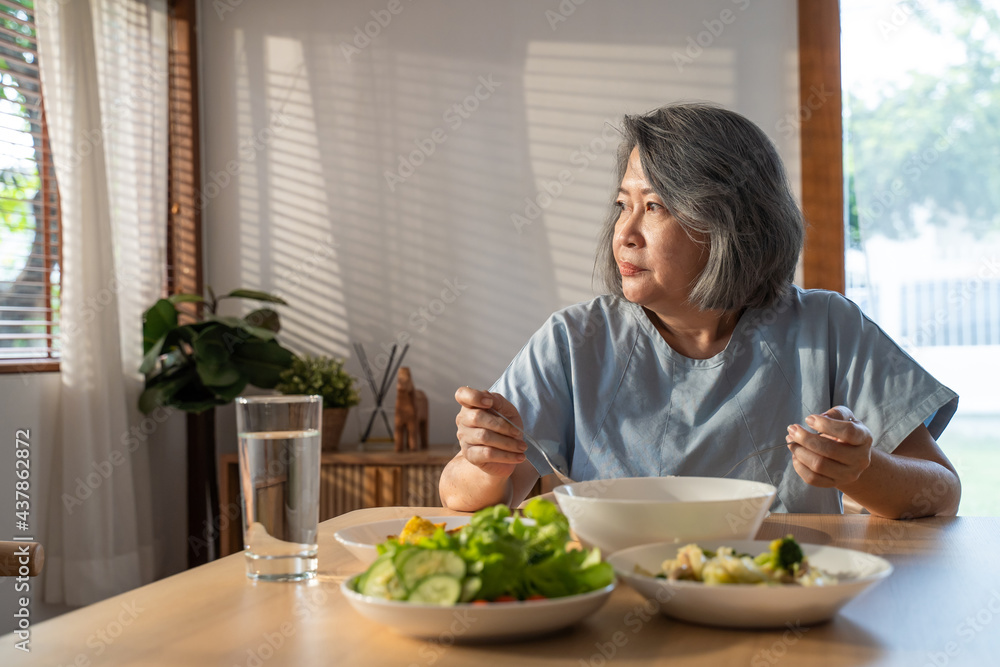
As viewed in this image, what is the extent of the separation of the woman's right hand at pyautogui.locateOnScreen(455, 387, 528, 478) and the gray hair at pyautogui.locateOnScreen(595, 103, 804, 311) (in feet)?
1.80

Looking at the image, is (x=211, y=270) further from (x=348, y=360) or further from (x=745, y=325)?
(x=745, y=325)

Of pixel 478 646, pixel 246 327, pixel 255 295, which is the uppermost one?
pixel 255 295

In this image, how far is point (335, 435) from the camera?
2.99m

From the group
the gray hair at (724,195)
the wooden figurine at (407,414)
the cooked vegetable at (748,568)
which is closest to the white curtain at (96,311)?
the wooden figurine at (407,414)

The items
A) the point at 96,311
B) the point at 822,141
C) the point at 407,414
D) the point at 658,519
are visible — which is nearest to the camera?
the point at 658,519

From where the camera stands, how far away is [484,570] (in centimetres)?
64

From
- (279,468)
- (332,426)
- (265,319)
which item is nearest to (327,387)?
(332,426)

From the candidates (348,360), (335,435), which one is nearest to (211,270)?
(348,360)

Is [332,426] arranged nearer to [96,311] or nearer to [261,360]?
[261,360]

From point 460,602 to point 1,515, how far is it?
2179mm

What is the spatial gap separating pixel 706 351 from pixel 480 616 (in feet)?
3.48

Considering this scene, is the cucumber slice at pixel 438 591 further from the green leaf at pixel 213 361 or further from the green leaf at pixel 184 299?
the green leaf at pixel 184 299

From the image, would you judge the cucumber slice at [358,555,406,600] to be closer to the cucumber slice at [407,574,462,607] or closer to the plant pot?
the cucumber slice at [407,574,462,607]

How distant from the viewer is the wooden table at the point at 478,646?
636mm
